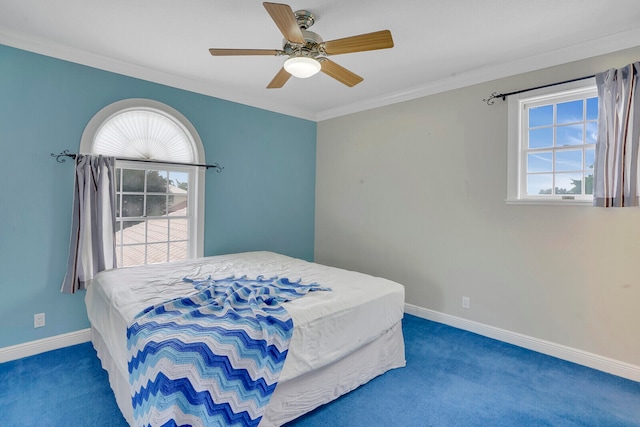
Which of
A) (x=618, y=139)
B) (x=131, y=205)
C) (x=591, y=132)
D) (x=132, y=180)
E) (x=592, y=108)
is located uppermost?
(x=592, y=108)

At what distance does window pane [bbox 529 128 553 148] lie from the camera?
286cm

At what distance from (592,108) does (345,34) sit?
212 cm

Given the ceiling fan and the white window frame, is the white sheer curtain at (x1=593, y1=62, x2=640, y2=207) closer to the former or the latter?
the white window frame

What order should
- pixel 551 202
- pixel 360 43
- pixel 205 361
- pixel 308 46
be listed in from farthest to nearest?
pixel 551 202 < pixel 308 46 < pixel 360 43 < pixel 205 361

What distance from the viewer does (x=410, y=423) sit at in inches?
74.7

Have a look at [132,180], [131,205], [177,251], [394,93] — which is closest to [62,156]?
[132,180]

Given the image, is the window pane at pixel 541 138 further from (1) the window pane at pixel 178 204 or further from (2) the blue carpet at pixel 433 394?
(1) the window pane at pixel 178 204

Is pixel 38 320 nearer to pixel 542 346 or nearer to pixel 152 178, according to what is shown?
pixel 152 178

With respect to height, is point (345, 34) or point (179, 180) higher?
point (345, 34)

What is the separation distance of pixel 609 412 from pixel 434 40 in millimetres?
2827

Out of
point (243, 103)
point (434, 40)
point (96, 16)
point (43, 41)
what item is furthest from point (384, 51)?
point (43, 41)

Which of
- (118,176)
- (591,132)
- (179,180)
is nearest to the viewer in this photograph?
(591,132)

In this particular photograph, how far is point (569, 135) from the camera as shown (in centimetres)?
277

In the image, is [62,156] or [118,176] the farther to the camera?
[118,176]
